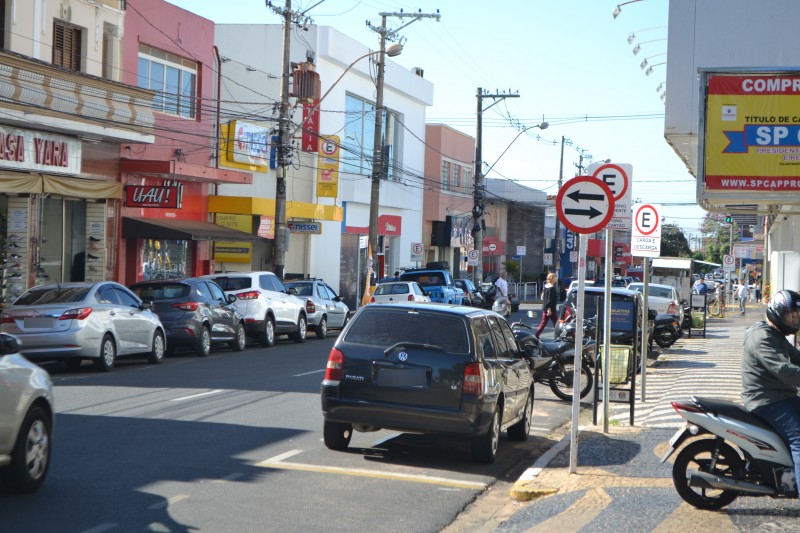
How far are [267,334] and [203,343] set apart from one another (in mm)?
3430

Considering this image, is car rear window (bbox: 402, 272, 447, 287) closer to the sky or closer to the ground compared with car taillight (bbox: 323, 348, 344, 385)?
closer to the sky

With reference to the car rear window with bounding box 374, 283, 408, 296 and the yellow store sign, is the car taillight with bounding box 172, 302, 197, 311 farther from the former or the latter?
the yellow store sign

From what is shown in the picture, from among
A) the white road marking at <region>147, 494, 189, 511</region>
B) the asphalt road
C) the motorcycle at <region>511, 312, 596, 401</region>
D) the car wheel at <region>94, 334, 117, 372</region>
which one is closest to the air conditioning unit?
the car wheel at <region>94, 334, 117, 372</region>

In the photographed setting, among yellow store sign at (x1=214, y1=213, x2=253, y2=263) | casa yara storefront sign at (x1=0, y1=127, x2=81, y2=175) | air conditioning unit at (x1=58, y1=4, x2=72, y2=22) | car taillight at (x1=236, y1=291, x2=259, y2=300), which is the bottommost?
car taillight at (x1=236, y1=291, x2=259, y2=300)

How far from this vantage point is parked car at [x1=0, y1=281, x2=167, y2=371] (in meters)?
17.2

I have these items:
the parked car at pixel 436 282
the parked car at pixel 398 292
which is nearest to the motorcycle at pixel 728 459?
the parked car at pixel 398 292

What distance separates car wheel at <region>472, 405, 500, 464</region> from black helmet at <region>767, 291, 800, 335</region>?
3.16 meters

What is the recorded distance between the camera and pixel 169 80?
3097cm

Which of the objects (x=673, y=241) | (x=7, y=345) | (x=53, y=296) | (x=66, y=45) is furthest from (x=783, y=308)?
(x=673, y=241)

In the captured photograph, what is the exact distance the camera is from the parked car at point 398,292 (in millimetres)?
31484

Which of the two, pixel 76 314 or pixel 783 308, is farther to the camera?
pixel 76 314

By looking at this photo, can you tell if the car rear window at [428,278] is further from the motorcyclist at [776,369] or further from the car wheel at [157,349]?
the motorcyclist at [776,369]

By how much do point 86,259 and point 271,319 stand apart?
5705mm

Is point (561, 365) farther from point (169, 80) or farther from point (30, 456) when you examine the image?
point (169, 80)
